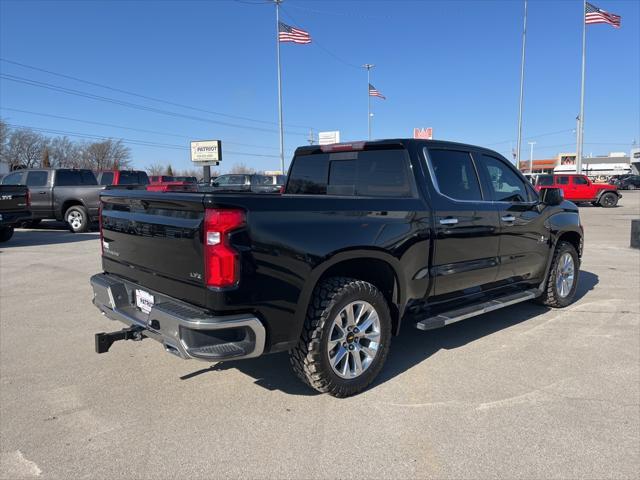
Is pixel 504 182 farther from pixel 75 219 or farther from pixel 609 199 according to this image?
pixel 609 199

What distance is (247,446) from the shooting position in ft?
9.65

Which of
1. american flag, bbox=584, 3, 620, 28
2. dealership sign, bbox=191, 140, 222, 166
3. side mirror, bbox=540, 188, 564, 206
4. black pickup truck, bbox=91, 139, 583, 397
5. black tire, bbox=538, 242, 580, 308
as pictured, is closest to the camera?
black pickup truck, bbox=91, 139, 583, 397

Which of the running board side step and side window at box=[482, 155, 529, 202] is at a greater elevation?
side window at box=[482, 155, 529, 202]

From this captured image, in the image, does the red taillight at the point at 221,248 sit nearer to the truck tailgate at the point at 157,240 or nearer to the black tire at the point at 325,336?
the truck tailgate at the point at 157,240

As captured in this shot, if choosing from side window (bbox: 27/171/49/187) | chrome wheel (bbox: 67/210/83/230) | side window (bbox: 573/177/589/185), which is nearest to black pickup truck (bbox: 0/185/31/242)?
chrome wheel (bbox: 67/210/83/230)

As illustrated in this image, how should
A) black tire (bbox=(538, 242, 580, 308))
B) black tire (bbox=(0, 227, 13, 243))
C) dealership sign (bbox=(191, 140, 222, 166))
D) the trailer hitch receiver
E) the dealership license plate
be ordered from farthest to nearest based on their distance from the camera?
dealership sign (bbox=(191, 140, 222, 166))
black tire (bbox=(0, 227, 13, 243))
black tire (bbox=(538, 242, 580, 308))
the dealership license plate
the trailer hitch receiver

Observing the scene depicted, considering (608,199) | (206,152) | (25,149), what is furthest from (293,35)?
(25,149)

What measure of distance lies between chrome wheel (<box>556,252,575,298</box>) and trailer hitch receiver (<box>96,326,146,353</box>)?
4.90 m

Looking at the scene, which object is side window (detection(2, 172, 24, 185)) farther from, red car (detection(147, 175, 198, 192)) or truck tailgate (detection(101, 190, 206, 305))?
truck tailgate (detection(101, 190, 206, 305))

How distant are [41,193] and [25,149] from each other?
6862 cm

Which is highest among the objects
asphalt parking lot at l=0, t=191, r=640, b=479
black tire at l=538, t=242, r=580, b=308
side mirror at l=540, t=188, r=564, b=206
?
side mirror at l=540, t=188, r=564, b=206

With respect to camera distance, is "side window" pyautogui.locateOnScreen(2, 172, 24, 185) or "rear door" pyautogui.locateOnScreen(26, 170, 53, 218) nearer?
"rear door" pyautogui.locateOnScreen(26, 170, 53, 218)

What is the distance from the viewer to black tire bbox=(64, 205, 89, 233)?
48.0ft

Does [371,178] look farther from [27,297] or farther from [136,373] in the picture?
[27,297]
